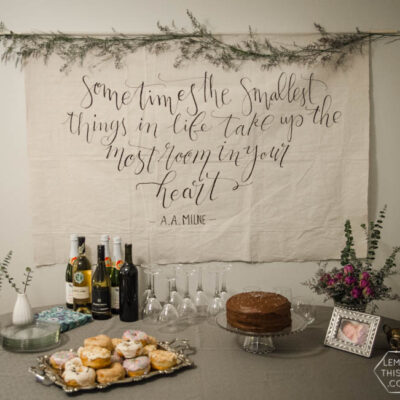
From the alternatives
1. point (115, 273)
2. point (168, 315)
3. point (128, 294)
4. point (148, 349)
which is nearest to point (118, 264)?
point (115, 273)

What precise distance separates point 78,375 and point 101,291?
520 mm

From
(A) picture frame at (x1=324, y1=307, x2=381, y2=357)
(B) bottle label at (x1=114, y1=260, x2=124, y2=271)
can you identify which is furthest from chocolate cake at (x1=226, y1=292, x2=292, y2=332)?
(B) bottle label at (x1=114, y1=260, x2=124, y2=271)

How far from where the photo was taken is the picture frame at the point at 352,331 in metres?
1.35

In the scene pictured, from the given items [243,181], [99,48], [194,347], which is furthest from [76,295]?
[99,48]

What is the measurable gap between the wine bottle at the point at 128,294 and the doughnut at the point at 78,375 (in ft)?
1.45

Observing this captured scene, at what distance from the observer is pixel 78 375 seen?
3.87 feet

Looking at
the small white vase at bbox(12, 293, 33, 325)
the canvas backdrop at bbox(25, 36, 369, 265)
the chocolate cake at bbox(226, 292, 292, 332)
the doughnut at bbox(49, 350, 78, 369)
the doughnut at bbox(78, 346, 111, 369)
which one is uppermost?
the canvas backdrop at bbox(25, 36, 369, 265)

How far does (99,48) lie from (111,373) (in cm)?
124

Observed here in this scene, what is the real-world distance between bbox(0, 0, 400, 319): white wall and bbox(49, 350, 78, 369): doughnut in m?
0.70

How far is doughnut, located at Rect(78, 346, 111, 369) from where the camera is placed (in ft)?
4.03

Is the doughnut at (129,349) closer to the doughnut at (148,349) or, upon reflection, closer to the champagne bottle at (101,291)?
the doughnut at (148,349)

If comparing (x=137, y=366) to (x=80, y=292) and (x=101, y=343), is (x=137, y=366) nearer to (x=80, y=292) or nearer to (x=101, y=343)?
(x=101, y=343)

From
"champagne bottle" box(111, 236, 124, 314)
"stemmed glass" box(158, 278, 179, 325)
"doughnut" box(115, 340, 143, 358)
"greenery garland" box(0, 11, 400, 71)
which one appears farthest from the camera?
"greenery garland" box(0, 11, 400, 71)

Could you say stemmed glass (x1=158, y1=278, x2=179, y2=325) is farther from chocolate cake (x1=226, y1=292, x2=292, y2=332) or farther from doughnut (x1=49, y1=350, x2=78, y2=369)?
doughnut (x1=49, y1=350, x2=78, y2=369)
